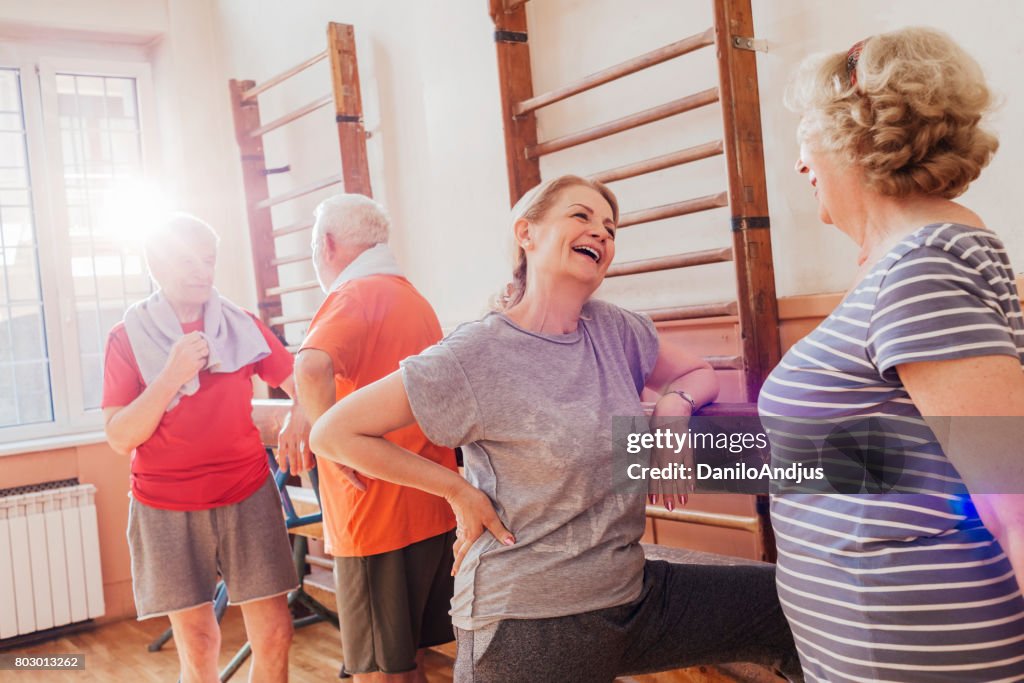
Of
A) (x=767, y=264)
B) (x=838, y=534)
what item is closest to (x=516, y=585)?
(x=838, y=534)

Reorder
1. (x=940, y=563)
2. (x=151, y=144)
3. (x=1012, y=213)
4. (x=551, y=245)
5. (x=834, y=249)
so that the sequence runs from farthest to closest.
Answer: (x=151, y=144) → (x=834, y=249) → (x=1012, y=213) → (x=551, y=245) → (x=940, y=563)

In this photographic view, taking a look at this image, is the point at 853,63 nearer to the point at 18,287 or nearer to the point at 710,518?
the point at 710,518

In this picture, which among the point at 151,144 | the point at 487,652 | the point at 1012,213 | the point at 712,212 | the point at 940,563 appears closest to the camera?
the point at 940,563

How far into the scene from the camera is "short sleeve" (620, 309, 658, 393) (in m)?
1.39

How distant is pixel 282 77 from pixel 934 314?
3.15 meters

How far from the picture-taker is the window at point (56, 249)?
4.07 m

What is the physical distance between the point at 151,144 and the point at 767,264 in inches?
132

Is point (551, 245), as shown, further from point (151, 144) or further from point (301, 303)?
point (151, 144)

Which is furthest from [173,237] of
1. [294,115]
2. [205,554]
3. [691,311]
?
[294,115]

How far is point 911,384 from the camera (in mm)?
897

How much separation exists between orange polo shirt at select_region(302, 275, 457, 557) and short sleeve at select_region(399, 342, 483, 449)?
49 cm

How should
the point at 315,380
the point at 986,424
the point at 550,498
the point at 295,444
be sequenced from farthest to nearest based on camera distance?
the point at 295,444
the point at 315,380
the point at 550,498
the point at 986,424

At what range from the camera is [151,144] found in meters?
4.38

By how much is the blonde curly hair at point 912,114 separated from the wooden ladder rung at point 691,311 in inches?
44.7
